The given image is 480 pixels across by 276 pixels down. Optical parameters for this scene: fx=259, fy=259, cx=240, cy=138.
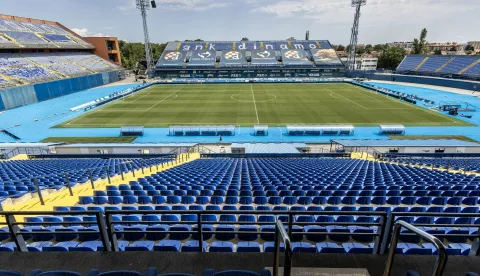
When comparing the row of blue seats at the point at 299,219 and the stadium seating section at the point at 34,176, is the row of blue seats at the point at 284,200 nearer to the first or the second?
the row of blue seats at the point at 299,219

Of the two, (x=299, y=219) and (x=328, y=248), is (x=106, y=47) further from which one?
(x=328, y=248)

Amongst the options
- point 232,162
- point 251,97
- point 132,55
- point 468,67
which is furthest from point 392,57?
point 132,55

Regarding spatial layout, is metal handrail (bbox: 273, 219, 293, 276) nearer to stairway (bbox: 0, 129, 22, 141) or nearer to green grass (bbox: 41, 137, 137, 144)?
green grass (bbox: 41, 137, 137, 144)

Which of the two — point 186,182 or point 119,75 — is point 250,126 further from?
point 119,75

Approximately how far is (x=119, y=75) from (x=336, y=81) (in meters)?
59.8

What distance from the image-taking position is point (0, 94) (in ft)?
124

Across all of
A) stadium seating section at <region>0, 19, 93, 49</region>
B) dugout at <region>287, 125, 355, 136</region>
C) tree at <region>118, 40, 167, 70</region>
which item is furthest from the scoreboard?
dugout at <region>287, 125, 355, 136</region>

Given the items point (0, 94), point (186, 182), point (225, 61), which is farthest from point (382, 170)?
point (225, 61)

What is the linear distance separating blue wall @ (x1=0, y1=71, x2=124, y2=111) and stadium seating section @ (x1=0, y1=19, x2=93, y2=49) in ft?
38.2

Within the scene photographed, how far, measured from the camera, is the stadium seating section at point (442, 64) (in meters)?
58.5

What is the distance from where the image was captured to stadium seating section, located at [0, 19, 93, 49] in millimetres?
51987

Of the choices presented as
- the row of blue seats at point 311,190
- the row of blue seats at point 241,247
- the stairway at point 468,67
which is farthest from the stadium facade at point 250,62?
the row of blue seats at point 241,247

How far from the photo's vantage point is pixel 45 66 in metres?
53.2

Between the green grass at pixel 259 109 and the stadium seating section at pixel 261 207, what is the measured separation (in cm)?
1947
